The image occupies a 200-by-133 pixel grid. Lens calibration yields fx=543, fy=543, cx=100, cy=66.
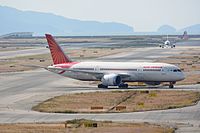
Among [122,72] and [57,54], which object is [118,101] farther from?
[57,54]

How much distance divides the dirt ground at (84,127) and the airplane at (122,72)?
3256cm

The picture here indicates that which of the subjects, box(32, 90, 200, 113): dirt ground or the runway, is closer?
the runway

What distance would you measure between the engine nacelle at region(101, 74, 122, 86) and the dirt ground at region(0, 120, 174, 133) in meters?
31.8

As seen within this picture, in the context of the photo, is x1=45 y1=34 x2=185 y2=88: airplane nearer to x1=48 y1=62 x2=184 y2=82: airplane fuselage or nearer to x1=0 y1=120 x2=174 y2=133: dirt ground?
x1=48 y1=62 x2=184 y2=82: airplane fuselage

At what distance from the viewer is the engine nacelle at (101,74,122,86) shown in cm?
8606

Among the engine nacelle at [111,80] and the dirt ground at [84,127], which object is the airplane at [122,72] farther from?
the dirt ground at [84,127]

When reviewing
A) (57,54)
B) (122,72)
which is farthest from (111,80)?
(57,54)

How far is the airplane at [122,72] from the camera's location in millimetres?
85750

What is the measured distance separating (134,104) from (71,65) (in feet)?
84.5

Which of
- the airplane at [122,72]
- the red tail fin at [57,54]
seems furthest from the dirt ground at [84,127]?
the red tail fin at [57,54]

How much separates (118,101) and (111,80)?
16.2m

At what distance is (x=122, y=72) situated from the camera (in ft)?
286

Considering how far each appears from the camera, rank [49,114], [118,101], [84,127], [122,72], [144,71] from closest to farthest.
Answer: [84,127] → [49,114] → [118,101] → [144,71] → [122,72]

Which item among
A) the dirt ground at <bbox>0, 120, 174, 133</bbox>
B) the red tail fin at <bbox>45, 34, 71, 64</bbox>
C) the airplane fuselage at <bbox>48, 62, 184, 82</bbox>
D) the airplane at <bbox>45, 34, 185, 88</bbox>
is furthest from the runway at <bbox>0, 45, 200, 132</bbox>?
the red tail fin at <bbox>45, 34, 71, 64</bbox>
